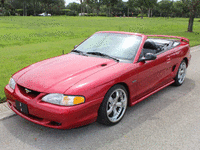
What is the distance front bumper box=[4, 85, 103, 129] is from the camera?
2.80 m

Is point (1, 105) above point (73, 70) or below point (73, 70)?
below

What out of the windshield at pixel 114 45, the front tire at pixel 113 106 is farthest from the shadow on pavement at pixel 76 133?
the windshield at pixel 114 45

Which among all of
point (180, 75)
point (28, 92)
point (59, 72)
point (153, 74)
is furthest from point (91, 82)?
point (180, 75)

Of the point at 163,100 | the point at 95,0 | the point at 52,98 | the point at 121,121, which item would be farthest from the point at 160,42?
the point at 95,0

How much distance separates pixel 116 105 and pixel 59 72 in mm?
1057

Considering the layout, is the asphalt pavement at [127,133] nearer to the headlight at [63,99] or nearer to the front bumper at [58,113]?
the front bumper at [58,113]

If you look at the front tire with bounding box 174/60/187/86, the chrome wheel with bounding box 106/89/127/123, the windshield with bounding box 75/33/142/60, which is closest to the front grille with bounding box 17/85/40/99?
the chrome wheel with bounding box 106/89/127/123

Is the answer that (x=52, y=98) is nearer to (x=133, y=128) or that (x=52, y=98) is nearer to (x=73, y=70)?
(x=73, y=70)

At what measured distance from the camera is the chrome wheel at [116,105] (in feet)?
11.2

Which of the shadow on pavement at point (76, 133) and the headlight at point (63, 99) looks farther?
the shadow on pavement at point (76, 133)

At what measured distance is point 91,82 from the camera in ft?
10.0

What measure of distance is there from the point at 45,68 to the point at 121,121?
61.5 inches

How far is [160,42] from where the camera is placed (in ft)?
18.6

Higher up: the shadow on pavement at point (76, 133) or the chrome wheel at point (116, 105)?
the chrome wheel at point (116, 105)
